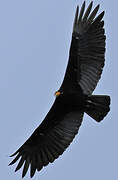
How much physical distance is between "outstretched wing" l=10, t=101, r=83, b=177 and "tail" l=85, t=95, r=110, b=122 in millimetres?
484

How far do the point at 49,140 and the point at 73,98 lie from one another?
1400 mm

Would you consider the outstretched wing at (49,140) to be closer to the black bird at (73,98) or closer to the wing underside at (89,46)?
the black bird at (73,98)

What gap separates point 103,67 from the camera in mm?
14469

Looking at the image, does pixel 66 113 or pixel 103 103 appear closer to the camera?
pixel 103 103

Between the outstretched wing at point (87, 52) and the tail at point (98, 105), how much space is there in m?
0.41

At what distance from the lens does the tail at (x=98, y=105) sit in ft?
45.1

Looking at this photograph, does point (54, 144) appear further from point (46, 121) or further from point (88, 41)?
point (88, 41)

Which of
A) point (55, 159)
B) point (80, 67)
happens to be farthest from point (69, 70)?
point (55, 159)

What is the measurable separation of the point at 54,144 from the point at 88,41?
281 cm

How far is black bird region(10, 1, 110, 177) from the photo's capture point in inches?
560

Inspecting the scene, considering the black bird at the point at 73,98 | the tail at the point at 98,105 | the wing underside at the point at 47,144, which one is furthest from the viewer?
the wing underside at the point at 47,144

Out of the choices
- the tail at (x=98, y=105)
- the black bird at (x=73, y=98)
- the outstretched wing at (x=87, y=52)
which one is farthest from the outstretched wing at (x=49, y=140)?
the outstretched wing at (x=87, y=52)

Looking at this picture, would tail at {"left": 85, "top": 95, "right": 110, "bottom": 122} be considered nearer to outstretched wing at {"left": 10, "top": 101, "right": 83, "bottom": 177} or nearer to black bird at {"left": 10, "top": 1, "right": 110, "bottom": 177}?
black bird at {"left": 10, "top": 1, "right": 110, "bottom": 177}

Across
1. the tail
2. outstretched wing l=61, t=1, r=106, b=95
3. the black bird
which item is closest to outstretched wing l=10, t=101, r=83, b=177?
the black bird
